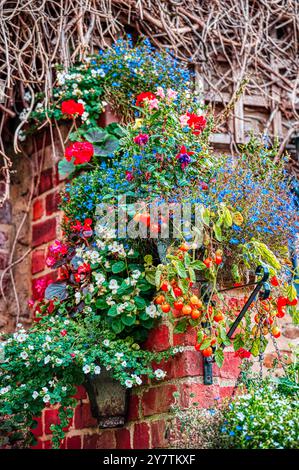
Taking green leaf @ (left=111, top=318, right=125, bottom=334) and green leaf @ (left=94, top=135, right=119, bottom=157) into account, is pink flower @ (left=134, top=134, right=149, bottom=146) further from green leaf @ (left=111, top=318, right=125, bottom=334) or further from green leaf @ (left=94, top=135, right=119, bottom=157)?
green leaf @ (left=111, top=318, right=125, bottom=334)

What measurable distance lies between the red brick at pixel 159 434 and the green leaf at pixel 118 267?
1.98ft

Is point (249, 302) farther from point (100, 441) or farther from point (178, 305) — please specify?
point (100, 441)

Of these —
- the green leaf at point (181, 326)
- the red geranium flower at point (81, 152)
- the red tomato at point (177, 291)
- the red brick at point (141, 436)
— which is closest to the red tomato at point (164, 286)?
the red tomato at point (177, 291)

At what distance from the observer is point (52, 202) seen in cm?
364

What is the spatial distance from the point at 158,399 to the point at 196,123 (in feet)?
3.85

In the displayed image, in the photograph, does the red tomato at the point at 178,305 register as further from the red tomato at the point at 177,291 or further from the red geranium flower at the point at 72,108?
the red geranium flower at the point at 72,108

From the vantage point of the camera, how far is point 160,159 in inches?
116

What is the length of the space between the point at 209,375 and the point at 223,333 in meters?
0.25

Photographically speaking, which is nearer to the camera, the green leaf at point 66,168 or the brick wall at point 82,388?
the brick wall at point 82,388

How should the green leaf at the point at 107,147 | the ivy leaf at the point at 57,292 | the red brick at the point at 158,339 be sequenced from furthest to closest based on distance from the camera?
the green leaf at the point at 107,147 < the ivy leaf at the point at 57,292 < the red brick at the point at 158,339

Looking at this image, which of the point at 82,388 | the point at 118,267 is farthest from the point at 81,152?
the point at 82,388

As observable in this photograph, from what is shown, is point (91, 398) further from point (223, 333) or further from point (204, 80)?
point (204, 80)

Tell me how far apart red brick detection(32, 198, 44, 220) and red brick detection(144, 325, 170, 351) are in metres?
1.03

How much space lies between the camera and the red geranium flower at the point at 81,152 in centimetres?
326
